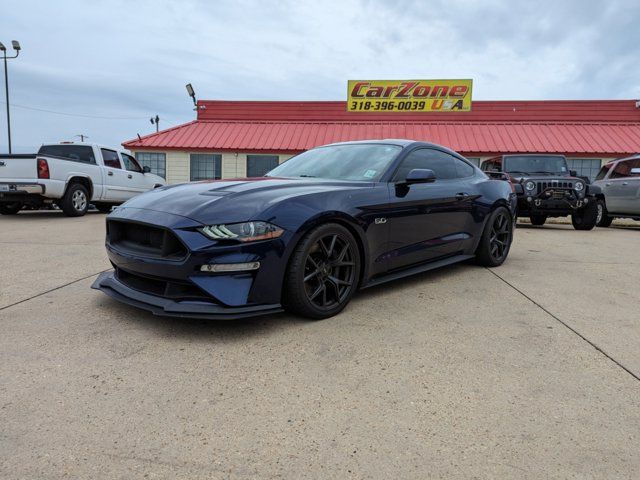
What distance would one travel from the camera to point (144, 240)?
3035mm

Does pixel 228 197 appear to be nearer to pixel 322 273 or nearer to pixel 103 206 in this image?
pixel 322 273

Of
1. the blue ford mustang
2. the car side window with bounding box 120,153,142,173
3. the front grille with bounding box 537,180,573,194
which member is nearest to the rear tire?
the car side window with bounding box 120,153,142,173

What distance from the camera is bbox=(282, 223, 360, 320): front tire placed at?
291 cm

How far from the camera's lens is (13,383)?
7.05 feet

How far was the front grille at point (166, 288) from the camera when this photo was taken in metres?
2.69

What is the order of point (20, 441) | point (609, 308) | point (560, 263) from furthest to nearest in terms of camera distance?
point (560, 263), point (609, 308), point (20, 441)

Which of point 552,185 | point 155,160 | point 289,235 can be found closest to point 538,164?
point 552,185

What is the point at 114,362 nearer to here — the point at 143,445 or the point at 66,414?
the point at 66,414

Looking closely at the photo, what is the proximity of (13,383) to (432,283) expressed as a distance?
3.32 metres

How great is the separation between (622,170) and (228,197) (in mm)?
11271

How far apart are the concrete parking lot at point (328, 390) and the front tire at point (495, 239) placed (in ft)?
4.02

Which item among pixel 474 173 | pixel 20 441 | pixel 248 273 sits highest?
pixel 474 173

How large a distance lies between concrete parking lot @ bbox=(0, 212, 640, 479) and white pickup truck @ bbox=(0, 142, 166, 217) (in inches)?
259

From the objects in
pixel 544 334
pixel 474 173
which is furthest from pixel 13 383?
pixel 474 173
